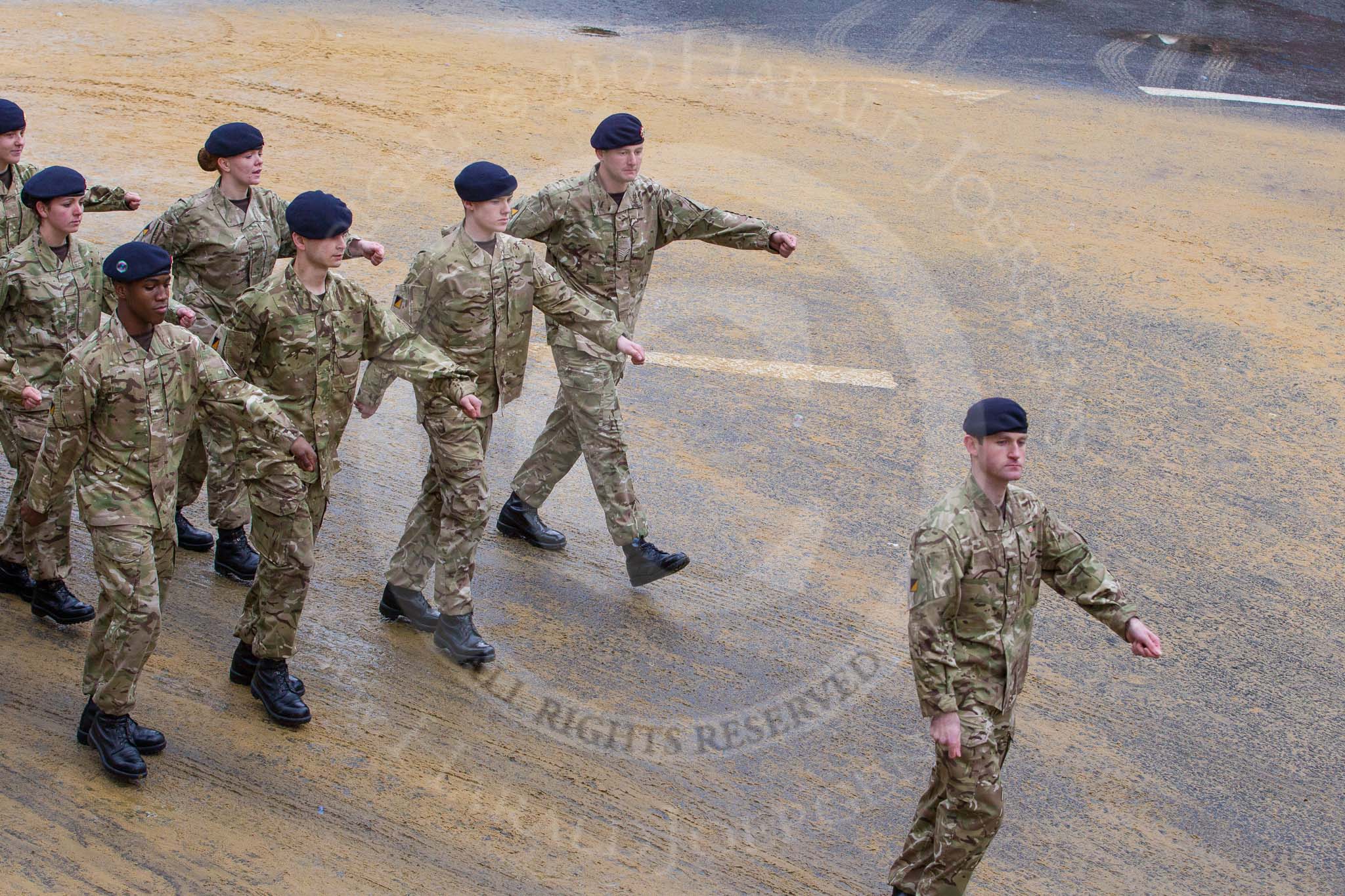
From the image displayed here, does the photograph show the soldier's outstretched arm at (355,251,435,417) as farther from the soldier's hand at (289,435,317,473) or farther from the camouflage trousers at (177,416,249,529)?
the camouflage trousers at (177,416,249,529)

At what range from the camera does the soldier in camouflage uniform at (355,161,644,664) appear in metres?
5.68

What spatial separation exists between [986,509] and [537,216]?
10.2 feet

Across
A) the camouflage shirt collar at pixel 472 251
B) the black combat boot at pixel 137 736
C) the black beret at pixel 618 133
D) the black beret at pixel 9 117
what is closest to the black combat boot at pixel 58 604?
the black combat boot at pixel 137 736

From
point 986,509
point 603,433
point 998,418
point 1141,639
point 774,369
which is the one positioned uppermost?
point 998,418

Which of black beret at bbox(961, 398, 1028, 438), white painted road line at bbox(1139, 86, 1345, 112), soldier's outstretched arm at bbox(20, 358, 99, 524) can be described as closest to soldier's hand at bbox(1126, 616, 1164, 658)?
black beret at bbox(961, 398, 1028, 438)

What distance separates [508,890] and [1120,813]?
8.12ft

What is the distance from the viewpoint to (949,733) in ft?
13.6

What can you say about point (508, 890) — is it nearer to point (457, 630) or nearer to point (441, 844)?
point (441, 844)

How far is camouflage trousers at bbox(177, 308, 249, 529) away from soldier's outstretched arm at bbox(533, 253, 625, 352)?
1.56 m

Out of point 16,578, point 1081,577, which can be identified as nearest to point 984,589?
point 1081,577

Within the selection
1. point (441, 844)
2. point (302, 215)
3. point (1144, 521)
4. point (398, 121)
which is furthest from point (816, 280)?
point (441, 844)

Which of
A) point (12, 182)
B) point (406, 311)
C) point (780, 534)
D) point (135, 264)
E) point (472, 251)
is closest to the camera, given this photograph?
point (135, 264)

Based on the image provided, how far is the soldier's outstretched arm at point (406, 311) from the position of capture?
18.8ft

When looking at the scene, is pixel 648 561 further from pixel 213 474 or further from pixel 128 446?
pixel 128 446
